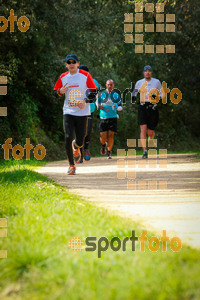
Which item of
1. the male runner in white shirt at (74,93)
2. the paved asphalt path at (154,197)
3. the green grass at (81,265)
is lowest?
the paved asphalt path at (154,197)

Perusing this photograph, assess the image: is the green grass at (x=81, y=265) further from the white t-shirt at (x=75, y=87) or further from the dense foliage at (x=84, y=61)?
the dense foliage at (x=84, y=61)

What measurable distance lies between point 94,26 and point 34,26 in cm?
539

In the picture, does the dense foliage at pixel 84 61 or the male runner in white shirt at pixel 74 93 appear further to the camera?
the dense foliage at pixel 84 61

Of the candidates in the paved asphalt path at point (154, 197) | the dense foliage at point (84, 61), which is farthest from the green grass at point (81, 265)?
the dense foliage at point (84, 61)

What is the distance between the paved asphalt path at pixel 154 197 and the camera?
4617 mm

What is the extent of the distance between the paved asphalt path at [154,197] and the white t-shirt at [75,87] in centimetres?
123

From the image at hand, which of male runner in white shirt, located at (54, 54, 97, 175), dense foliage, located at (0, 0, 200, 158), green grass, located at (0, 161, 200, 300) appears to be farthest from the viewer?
dense foliage, located at (0, 0, 200, 158)

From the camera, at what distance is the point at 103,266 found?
3.32m

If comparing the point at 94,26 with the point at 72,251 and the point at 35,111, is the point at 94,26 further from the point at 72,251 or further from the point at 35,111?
→ the point at 72,251

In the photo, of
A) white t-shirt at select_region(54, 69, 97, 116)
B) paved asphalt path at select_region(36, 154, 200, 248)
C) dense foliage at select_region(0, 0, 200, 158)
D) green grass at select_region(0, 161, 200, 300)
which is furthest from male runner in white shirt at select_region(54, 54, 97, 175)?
green grass at select_region(0, 161, 200, 300)

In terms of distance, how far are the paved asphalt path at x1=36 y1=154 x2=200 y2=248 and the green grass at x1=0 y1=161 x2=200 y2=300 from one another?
1.14 ft

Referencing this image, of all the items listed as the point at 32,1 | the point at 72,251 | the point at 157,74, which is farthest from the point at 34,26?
the point at 72,251

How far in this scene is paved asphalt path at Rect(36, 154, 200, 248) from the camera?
15.1 feet

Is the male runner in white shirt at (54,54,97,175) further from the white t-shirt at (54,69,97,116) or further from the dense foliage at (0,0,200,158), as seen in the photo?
the dense foliage at (0,0,200,158)
